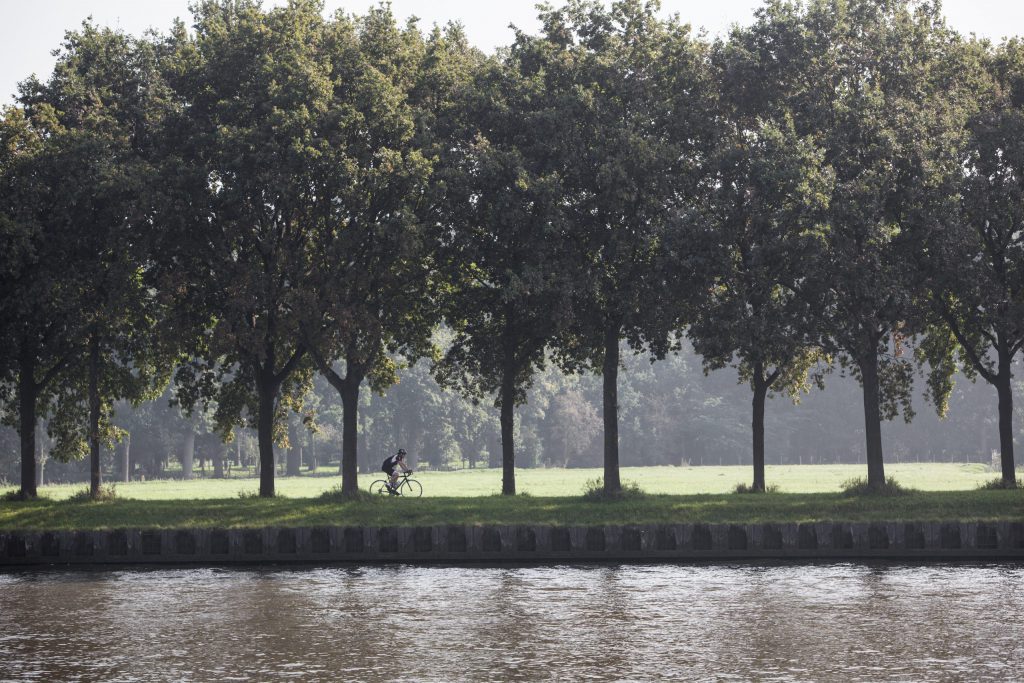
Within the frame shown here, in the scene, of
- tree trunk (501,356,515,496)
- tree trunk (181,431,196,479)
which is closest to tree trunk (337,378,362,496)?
tree trunk (501,356,515,496)

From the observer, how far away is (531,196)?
42.9 meters

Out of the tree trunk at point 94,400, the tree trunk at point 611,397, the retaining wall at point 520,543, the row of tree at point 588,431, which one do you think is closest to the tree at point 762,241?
the tree trunk at point 611,397

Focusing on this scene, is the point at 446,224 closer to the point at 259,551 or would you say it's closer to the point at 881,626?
the point at 259,551

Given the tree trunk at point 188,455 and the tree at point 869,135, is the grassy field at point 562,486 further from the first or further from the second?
the tree trunk at point 188,455

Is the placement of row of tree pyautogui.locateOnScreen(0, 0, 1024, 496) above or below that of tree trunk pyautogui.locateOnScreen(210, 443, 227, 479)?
above

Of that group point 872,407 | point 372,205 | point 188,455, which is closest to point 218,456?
point 188,455

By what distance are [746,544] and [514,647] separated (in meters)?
15.9

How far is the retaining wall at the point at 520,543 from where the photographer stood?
3597 cm

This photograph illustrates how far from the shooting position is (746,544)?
119ft

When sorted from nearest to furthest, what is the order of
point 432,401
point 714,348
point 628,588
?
point 628,588, point 714,348, point 432,401

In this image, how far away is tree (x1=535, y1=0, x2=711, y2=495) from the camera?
4297 centimetres

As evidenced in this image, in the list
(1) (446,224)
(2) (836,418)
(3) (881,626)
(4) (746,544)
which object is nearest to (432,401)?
(2) (836,418)

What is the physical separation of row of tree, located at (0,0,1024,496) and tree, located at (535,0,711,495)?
125mm

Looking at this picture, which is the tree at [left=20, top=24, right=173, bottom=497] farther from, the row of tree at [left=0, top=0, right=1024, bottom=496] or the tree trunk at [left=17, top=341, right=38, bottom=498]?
the tree trunk at [left=17, top=341, right=38, bottom=498]
